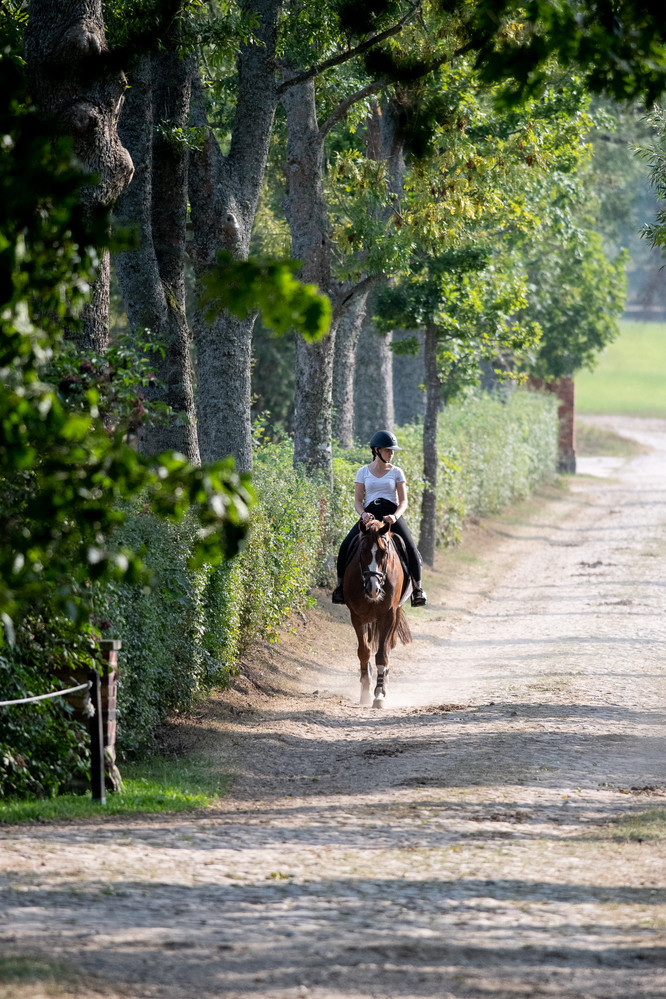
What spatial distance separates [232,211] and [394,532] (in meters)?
4.76

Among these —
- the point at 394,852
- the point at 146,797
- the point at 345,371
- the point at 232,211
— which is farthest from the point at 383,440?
the point at 345,371

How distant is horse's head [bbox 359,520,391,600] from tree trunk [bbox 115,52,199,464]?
2.78m

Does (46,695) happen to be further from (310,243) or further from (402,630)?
(310,243)

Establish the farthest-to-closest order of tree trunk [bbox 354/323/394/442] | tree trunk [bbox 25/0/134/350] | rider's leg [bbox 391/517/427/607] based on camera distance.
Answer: tree trunk [bbox 354/323/394/442] < rider's leg [bbox 391/517/427/607] < tree trunk [bbox 25/0/134/350]

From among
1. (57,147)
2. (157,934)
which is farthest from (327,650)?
(57,147)

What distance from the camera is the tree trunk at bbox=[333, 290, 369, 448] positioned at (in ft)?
84.6

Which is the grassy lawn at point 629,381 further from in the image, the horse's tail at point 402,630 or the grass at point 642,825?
the grass at point 642,825

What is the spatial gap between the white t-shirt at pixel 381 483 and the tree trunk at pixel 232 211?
115 inches

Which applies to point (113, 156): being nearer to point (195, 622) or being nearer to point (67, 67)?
point (67, 67)

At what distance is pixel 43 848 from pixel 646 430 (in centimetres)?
6918

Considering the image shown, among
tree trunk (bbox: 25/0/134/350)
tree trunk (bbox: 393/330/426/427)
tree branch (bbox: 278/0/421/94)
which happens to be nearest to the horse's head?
tree trunk (bbox: 25/0/134/350)

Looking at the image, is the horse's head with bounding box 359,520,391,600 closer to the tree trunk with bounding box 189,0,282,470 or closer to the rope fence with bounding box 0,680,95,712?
the tree trunk with bounding box 189,0,282,470

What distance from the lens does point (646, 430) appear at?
2891 inches

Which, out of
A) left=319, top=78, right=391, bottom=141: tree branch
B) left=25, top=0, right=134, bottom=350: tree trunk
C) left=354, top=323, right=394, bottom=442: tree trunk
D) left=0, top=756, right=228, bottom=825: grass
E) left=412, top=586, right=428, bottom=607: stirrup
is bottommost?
left=0, top=756, right=228, bottom=825: grass
